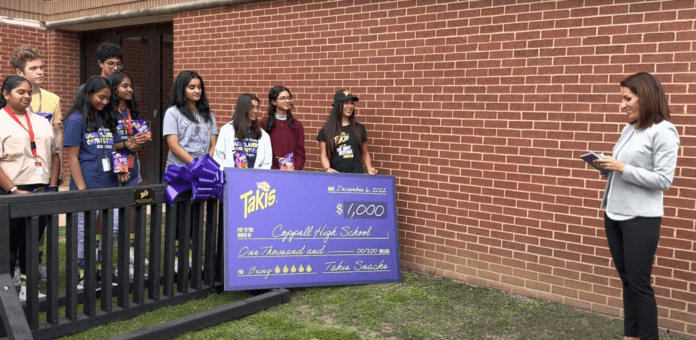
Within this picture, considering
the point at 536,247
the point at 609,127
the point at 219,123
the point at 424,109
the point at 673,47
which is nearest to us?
the point at 673,47

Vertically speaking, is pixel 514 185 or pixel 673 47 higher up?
pixel 673 47

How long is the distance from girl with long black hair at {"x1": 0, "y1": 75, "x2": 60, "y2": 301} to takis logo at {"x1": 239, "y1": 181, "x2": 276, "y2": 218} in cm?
158

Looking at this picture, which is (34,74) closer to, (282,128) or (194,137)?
(194,137)

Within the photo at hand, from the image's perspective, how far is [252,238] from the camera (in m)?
5.04

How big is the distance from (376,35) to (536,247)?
2560mm

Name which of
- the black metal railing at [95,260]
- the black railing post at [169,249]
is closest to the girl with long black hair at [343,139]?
the black metal railing at [95,260]

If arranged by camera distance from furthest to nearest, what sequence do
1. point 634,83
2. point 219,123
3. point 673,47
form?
1. point 219,123
2. point 673,47
3. point 634,83

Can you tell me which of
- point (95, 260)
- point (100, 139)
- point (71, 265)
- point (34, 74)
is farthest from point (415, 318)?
point (34, 74)

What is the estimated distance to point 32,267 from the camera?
3908 mm

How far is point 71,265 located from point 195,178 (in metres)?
1.06

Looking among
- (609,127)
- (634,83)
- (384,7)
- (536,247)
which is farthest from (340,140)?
(634,83)

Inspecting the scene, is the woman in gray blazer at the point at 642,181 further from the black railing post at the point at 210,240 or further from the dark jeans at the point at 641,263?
the black railing post at the point at 210,240

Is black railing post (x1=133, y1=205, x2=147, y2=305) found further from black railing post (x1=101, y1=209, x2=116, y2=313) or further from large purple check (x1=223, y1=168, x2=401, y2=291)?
large purple check (x1=223, y1=168, x2=401, y2=291)

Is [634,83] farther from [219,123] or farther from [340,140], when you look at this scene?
[219,123]
